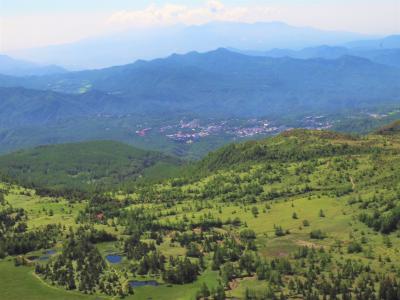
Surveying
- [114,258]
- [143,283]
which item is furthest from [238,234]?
[143,283]

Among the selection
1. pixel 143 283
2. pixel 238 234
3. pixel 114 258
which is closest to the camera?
pixel 143 283

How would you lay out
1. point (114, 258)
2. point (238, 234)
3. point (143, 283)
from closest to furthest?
point (143, 283), point (114, 258), point (238, 234)

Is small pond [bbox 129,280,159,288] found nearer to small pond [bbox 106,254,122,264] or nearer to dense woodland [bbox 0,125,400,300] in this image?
dense woodland [bbox 0,125,400,300]

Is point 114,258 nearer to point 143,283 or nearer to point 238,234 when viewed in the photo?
point 143,283

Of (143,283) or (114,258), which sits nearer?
(143,283)

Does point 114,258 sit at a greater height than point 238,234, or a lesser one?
lesser

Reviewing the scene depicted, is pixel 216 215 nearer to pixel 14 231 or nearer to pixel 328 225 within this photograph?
pixel 328 225

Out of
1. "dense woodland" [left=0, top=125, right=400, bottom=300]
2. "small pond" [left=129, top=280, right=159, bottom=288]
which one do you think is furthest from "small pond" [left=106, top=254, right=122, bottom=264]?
"small pond" [left=129, top=280, right=159, bottom=288]
